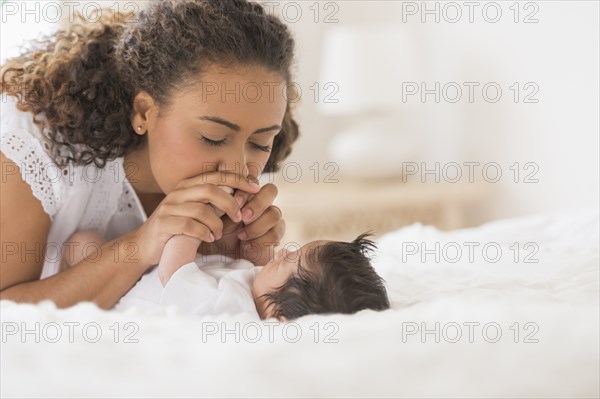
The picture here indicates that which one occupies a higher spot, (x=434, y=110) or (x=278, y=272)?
(x=434, y=110)

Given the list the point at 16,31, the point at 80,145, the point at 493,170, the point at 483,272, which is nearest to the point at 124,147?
the point at 80,145

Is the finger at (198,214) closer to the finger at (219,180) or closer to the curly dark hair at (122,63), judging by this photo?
the finger at (219,180)

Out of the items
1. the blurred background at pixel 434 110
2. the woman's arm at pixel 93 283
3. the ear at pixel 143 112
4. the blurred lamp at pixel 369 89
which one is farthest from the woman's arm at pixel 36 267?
the blurred lamp at pixel 369 89

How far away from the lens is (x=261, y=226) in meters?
1.38

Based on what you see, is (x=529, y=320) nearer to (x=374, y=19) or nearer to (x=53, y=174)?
(x=53, y=174)

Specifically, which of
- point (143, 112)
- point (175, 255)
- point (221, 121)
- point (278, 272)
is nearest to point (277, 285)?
point (278, 272)

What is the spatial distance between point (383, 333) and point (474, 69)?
106 inches

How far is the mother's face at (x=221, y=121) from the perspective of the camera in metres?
1.25

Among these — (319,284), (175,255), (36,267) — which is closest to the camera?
(319,284)

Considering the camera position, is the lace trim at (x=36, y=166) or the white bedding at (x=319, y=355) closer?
the white bedding at (x=319, y=355)

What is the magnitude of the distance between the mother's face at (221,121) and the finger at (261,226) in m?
0.10

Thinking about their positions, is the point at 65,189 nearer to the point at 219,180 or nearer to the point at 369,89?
the point at 219,180

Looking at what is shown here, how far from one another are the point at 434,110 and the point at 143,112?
7.91 ft

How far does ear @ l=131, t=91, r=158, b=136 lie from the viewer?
4.44 feet
